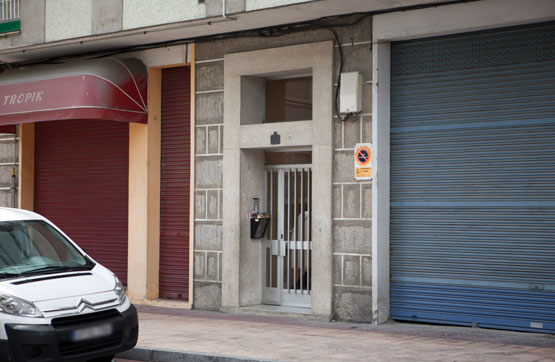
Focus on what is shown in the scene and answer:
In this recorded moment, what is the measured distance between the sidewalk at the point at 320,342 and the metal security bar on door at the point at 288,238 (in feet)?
2.86

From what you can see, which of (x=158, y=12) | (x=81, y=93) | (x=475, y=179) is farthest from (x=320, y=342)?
(x=81, y=93)

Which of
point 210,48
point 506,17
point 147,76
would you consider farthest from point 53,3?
point 506,17

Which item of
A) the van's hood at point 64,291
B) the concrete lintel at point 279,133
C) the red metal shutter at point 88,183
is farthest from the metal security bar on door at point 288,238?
the van's hood at point 64,291

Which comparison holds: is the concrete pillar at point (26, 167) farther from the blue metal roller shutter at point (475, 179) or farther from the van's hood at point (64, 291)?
the van's hood at point (64, 291)

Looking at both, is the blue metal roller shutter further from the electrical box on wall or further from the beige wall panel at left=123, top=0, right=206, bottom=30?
the beige wall panel at left=123, top=0, right=206, bottom=30

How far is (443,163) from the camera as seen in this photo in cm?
1066

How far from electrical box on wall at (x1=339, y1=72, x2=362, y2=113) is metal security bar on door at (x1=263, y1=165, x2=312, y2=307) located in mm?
1506

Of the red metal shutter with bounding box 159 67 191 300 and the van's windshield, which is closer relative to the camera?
the van's windshield

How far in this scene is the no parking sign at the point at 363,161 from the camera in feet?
36.0

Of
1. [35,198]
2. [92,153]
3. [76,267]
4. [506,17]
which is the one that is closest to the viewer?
[76,267]

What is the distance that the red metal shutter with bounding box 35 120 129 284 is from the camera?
47.0ft

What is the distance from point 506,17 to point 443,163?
2.14 metres

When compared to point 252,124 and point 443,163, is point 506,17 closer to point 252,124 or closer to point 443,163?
point 443,163

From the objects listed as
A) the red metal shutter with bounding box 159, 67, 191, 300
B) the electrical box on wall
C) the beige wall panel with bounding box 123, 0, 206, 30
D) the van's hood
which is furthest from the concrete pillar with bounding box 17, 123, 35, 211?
the van's hood
